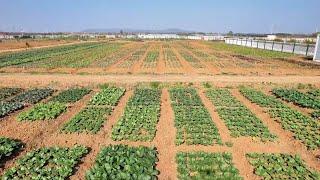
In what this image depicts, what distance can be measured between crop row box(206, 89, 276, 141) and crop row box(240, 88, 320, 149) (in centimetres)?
101

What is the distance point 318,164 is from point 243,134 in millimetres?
2986

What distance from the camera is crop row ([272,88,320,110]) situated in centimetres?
1767

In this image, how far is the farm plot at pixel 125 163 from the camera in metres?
9.46

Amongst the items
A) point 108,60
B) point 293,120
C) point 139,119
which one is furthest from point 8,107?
point 108,60

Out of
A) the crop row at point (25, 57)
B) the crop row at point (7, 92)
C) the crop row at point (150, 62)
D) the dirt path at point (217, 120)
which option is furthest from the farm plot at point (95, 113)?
the crop row at point (25, 57)

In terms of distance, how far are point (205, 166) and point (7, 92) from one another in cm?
1439

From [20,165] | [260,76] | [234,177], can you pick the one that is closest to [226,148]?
[234,177]

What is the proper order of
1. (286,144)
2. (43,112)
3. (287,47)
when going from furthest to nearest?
(287,47)
(43,112)
(286,144)

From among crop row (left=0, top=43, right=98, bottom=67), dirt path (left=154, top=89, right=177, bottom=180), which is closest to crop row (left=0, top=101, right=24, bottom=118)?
dirt path (left=154, top=89, right=177, bottom=180)

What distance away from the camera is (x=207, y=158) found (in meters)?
10.7

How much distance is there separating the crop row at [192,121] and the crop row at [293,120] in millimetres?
3060

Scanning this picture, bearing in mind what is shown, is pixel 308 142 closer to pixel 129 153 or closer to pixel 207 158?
pixel 207 158

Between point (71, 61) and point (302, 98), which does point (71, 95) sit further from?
point (71, 61)

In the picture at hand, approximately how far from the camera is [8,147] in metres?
11.4
